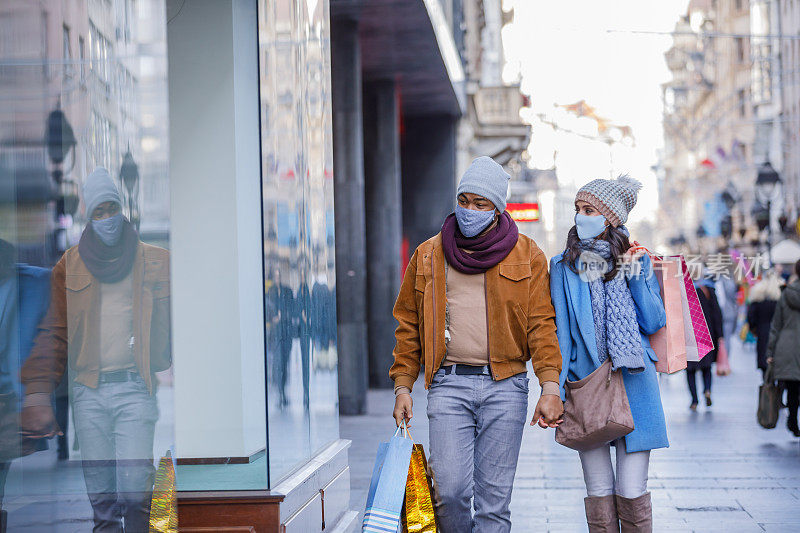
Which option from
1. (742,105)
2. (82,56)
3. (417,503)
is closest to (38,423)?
(82,56)

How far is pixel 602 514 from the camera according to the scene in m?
5.04

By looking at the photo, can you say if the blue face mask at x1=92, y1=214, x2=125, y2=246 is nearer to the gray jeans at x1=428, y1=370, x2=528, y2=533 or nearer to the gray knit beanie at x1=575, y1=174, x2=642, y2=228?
the gray jeans at x1=428, y1=370, x2=528, y2=533

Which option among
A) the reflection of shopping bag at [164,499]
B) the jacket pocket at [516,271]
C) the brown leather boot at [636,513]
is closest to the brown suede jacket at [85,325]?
the reflection of shopping bag at [164,499]

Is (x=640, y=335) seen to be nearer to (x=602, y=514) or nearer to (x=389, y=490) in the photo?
(x=602, y=514)

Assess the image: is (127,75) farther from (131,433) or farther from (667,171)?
(667,171)

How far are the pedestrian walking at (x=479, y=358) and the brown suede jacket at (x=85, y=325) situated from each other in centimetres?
118

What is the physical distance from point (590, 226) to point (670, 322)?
606 millimetres

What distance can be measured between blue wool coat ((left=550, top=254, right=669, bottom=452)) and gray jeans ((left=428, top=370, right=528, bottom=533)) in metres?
0.37

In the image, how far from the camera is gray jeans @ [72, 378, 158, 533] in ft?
11.9

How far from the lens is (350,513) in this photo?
23.2 ft

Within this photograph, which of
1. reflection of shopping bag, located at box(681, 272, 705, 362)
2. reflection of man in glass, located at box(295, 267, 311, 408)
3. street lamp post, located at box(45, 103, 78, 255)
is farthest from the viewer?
reflection of man in glass, located at box(295, 267, 311, 408)

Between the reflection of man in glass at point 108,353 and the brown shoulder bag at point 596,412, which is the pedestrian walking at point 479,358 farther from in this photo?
the reflection of man in glass at point 108,353

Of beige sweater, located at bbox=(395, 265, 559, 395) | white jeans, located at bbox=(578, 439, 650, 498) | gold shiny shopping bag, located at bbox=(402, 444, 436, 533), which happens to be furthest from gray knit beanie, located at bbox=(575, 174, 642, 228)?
gold shiny shopping bag, located at bbox=(402, 444, 436, 533)

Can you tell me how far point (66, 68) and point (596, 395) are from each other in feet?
8.92
